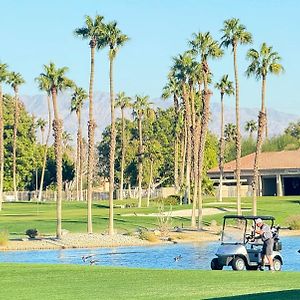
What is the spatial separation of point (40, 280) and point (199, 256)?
2097cm

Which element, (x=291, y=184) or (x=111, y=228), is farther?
(x=291, y=184)

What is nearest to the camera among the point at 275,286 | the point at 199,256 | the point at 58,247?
the point at 275,286

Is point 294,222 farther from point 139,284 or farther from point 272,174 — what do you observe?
point 272,174

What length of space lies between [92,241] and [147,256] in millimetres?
12576

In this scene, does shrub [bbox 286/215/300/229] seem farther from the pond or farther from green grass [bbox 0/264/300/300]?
green grass [bbox 0/264/300/300]

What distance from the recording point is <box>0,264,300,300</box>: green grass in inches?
966

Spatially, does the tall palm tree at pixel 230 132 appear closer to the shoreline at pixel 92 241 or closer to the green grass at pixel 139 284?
the shoreline at pixel 92 241

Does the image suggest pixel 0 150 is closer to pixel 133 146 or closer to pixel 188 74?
pixel 188 74

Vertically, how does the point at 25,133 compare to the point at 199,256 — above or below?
above

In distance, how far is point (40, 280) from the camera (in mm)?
29891

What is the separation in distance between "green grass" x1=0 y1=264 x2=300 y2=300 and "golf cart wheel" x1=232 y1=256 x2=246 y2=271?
3.20 meters

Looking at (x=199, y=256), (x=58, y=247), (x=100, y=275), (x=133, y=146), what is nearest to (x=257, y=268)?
(x=100, y=275)

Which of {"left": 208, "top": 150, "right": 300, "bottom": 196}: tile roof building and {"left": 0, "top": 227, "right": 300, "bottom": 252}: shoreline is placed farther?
{"left": 208, "top": 150, "right": 300, "bottom": 196}: tile roof building

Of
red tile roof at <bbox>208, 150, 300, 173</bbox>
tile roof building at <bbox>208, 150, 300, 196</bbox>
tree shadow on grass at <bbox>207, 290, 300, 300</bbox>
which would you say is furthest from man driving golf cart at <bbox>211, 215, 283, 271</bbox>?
red tile roof at <bbox>208, 150, 300, 173</bbox>
